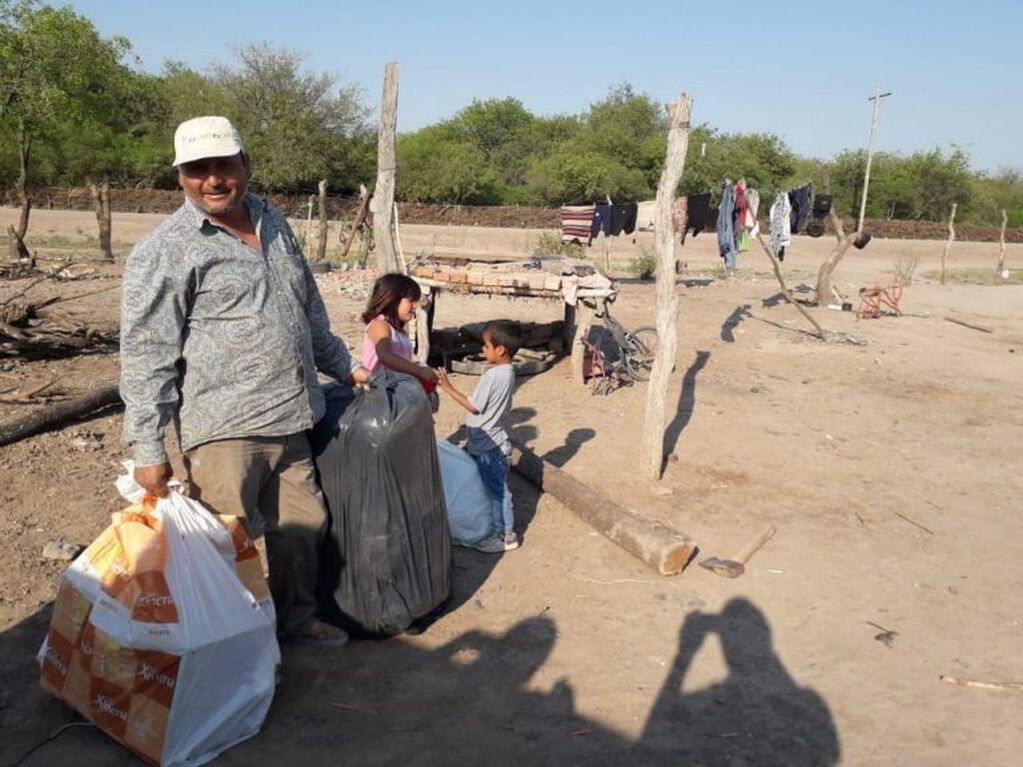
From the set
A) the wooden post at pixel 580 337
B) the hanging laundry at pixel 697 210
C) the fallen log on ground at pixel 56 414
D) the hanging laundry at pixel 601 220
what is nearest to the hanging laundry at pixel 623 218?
the hanging laundry at pixel 601 220

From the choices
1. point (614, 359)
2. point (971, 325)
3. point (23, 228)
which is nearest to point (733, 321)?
point (971, 325)

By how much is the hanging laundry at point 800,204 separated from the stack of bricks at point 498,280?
25.6 feet

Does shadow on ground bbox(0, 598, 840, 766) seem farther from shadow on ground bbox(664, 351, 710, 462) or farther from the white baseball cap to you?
shadow on ground bbox(664, 351, 710, 462)

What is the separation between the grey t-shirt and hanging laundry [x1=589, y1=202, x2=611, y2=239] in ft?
35.8

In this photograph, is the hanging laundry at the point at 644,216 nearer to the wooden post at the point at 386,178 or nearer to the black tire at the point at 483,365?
the black tire at the point at 483,365

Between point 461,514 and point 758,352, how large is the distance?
7.16 m

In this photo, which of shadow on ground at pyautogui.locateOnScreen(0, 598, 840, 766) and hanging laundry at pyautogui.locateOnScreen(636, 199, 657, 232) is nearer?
shadow on ground at pyautogui.locateOnScreen(0, 598, 840, 766)

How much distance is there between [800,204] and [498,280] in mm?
8271

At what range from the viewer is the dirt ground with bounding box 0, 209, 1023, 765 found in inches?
114

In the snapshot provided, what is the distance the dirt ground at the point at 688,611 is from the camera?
2904mm

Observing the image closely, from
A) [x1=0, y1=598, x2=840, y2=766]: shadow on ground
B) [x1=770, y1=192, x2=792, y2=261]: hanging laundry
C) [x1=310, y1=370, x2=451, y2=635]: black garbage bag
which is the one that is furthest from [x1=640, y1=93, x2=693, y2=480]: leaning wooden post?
[x1=770, y1=192, x2=792, y2=261]: hanging laundry

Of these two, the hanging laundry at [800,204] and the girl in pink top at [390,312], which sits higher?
the hanging laundry at [800,204]

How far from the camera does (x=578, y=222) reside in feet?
49.8

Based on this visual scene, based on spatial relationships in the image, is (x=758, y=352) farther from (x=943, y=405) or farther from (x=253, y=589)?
(x=253, y=589)
